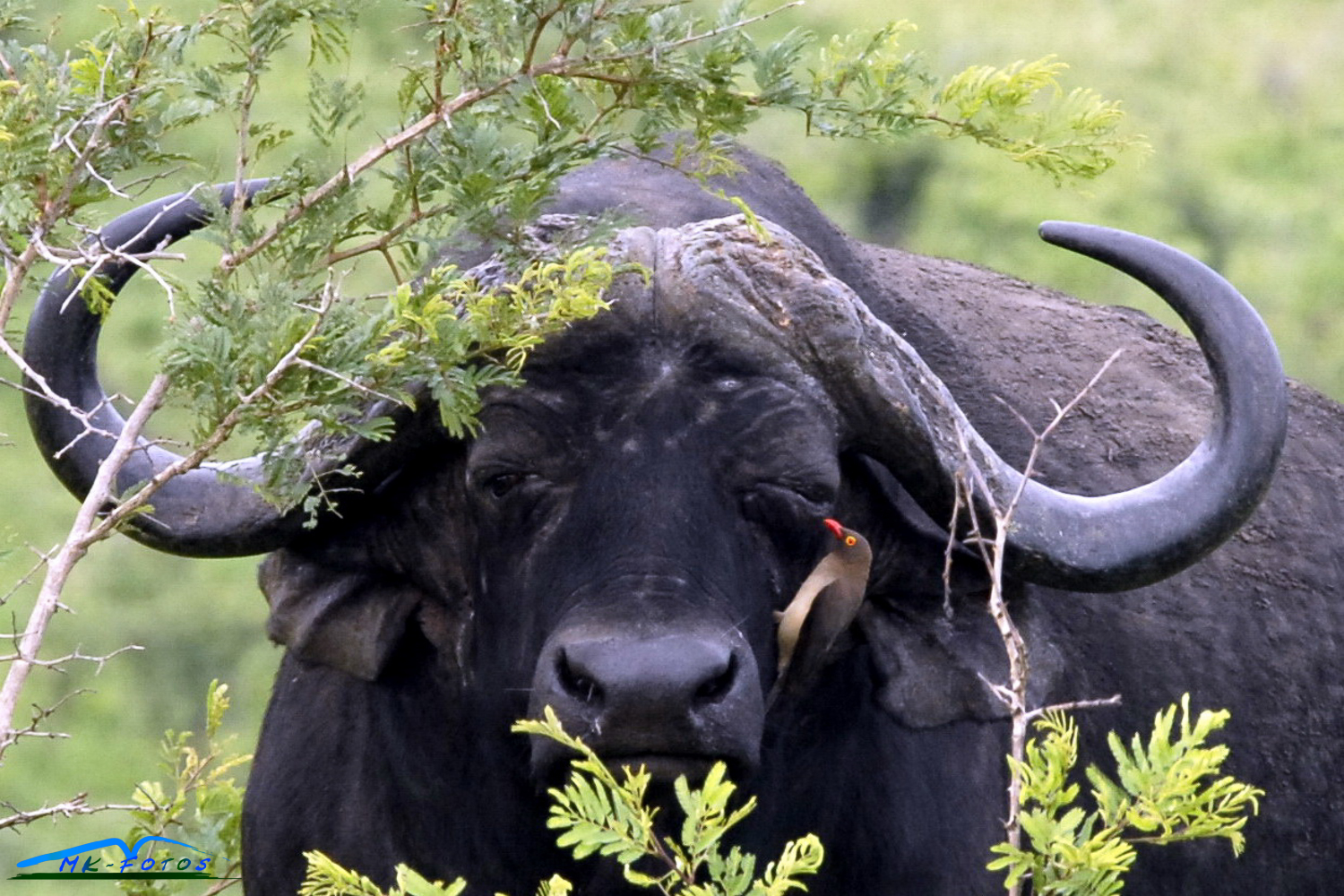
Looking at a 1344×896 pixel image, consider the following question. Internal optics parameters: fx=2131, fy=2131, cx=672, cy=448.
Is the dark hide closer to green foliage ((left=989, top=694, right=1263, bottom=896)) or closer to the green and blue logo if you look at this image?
the green and blue logo

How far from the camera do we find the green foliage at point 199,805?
4.29m

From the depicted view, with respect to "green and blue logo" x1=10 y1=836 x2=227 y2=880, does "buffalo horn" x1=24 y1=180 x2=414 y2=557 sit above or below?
above

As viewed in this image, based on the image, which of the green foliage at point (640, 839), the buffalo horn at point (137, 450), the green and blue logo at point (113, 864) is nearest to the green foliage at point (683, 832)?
the green foliage at point (640, 839)

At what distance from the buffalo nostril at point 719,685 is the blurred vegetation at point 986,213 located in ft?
31.8

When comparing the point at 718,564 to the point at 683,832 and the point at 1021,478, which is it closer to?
the point at 1021,478

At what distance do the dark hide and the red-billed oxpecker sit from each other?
0.05m


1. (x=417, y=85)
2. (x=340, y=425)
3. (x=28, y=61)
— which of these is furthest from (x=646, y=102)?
(x=28, y=61)

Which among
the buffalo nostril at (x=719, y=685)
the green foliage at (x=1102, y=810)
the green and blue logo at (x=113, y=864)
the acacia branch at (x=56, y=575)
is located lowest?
the green and blue logo at (x=113, y=864)

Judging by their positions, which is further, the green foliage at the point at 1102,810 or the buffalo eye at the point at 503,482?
the buffalo eye at the point at 503,482

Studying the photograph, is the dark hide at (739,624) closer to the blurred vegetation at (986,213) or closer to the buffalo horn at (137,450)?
the buffalo horn at (137,450)

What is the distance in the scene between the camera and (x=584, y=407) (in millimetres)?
4094

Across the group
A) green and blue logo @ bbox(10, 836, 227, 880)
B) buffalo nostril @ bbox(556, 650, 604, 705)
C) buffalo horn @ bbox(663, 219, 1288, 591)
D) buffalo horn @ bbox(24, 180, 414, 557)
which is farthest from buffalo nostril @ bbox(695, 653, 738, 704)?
green and blue logo @ bbox(10, 836, 227, 880)

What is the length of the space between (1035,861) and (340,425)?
1271 millimetres

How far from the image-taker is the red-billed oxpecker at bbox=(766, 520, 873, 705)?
410cm
